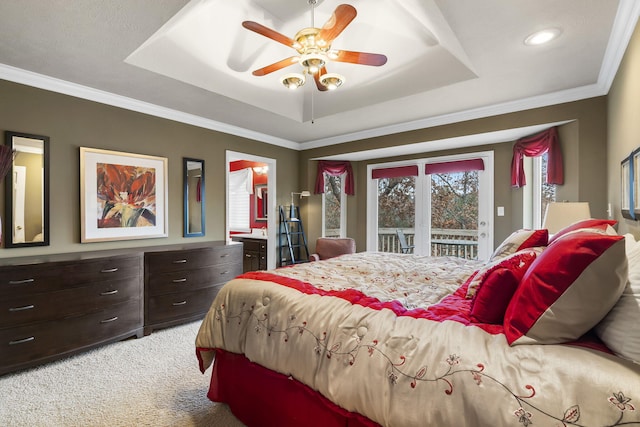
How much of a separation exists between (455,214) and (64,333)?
15.5 feet

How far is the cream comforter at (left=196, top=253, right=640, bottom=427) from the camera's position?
0.88 meters

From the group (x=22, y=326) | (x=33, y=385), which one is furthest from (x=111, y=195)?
(x=33, y=385)

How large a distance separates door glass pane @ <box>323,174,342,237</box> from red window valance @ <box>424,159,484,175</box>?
5.30 ft

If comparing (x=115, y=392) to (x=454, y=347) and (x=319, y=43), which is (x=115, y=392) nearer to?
(x=454, y=347)

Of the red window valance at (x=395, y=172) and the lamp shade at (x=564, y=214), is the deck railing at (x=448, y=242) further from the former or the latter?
the lamp shade at (x=564, y=214)

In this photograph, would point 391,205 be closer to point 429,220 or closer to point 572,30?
point 429,220

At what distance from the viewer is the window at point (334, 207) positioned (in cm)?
555

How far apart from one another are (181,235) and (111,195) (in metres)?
0.89

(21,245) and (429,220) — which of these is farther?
(429,220)

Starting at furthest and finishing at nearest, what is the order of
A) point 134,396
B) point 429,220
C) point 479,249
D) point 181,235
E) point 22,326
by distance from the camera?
point 429,220 → point 479,249 → point 181,235 → point 22,326 → point 134,396

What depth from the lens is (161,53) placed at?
8.61 ft

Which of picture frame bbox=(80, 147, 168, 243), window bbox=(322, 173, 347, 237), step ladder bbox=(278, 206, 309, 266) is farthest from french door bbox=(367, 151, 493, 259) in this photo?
picture frame bbox=(80, 147, 168, 243)

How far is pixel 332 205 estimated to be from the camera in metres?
5.59

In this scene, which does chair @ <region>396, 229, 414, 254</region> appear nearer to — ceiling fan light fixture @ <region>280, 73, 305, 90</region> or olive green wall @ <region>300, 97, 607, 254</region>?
olive green wall @ <region>300, 97, 607, 254</region>
